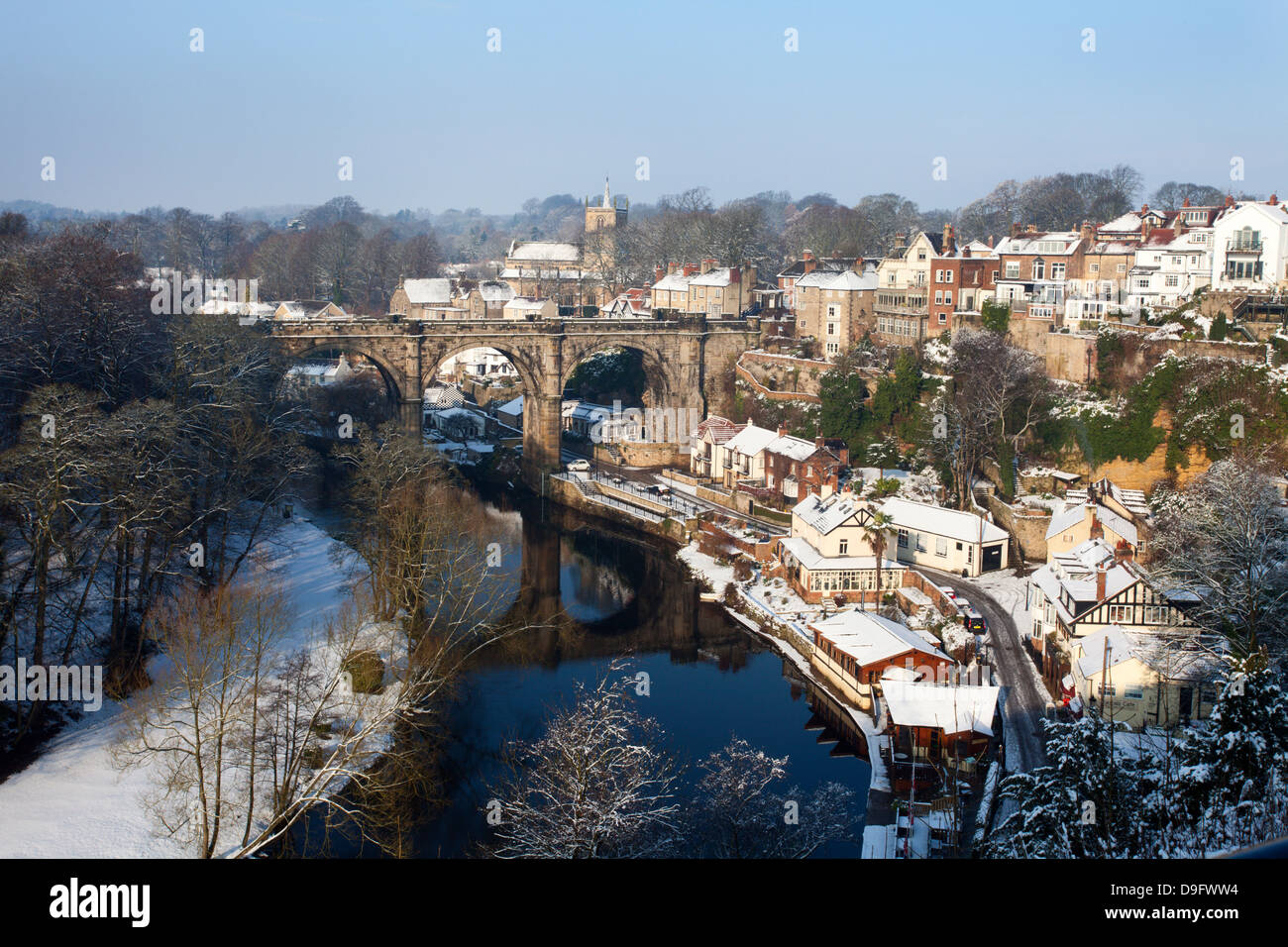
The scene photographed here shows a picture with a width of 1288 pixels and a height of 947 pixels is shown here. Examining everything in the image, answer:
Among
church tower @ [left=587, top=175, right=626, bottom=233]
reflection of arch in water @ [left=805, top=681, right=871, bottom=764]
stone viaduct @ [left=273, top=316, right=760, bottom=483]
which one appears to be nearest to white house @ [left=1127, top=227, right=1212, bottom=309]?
stone viaduct @ [left=273, top=316, right=760, bottom=483]

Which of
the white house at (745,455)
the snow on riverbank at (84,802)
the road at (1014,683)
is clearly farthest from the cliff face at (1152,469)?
the snow on riverbank at (84,802)

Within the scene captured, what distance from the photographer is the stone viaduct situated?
1473 inches

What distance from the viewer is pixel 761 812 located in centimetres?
1500

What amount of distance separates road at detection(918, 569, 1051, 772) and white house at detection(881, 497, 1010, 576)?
2.86 ft

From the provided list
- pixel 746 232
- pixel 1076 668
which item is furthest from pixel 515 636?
pixel 746 232

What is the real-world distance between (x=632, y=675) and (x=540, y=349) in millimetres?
20292

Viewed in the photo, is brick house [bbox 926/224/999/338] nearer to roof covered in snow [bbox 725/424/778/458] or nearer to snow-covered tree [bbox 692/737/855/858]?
roof covered in snow [bbox 725/424/778/458]

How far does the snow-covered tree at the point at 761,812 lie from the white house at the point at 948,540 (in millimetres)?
10606

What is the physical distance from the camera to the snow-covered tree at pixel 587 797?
1322 centimetres

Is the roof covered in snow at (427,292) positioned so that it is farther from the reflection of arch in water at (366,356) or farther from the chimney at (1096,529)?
the chimney at (1096,529)

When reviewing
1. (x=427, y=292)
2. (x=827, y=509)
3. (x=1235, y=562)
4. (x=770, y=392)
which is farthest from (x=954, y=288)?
(x=427, y=292)
